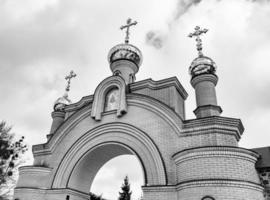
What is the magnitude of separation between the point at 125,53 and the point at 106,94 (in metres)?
2.66

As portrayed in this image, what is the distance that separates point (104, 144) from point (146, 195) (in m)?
2.39

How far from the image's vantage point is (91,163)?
9047 millimetres

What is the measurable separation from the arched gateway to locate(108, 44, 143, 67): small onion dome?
2.39ft

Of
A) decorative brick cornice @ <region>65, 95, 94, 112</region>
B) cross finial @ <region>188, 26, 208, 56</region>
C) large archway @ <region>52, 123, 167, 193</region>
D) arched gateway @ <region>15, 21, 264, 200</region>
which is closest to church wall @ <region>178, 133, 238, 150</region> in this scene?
arched gateway @ <region>15, 21, 264, 200</region>

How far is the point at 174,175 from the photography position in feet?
21.7

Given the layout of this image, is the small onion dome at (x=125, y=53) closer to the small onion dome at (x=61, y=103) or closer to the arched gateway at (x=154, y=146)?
the arched gateway at (x=154, y=146)

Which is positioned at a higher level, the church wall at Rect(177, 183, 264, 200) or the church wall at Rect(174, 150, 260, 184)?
the church wall at Rect(174, 150, 260, 184)

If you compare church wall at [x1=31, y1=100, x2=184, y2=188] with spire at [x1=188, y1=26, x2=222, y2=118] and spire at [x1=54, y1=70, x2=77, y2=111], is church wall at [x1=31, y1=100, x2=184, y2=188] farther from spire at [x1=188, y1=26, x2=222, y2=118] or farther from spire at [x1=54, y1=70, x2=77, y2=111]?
spire at [x1=54, y1=70, x2=77, y2=111]

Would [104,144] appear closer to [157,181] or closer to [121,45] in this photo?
[157,181]

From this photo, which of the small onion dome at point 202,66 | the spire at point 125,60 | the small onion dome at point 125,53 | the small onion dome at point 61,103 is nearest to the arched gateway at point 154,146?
the small onion dome at point 202,66

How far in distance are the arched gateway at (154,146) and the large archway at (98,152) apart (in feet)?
0.10

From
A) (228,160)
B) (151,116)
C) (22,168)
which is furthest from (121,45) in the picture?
(228,160)

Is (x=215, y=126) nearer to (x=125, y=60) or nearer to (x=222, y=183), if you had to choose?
(x=222, y=183)

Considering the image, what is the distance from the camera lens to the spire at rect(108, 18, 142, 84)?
11.0m
